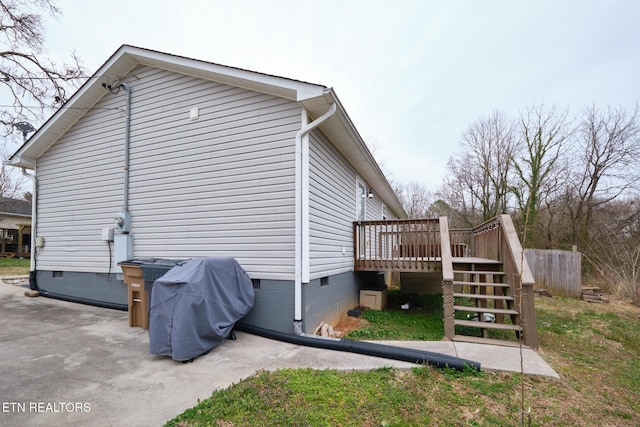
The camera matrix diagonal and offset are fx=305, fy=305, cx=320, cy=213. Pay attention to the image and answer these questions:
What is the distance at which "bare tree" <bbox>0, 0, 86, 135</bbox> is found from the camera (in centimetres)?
860

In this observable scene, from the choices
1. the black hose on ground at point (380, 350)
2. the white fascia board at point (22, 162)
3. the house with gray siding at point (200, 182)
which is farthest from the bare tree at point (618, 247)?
the white fascia board at point (22, 162)

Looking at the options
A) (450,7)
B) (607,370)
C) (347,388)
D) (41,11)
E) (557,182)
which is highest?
(41,11)

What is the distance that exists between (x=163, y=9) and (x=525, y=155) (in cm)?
1743

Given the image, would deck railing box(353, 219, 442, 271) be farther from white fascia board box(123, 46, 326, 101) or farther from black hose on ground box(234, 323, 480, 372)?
white fascia board box(123, 46, 326, 101)

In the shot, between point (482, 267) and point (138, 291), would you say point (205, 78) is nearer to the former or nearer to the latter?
point (138, 291)

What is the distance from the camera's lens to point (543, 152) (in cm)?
1578

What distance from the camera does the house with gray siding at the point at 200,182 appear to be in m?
4.68

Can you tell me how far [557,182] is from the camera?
15.9 m

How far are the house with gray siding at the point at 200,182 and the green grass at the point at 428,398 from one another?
5.43 feet

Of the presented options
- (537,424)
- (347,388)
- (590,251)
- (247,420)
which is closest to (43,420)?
(247,420)

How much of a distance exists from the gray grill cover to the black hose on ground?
860 millimetres

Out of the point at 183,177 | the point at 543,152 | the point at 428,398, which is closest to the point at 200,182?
the point at 183,177

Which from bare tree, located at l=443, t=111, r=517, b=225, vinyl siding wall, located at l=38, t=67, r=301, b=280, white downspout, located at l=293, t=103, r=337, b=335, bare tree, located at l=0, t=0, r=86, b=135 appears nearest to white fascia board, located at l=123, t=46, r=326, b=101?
vinyl siding wall, located at l=38, t=67, r=301, b=280

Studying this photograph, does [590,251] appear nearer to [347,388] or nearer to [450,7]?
[450,7]
